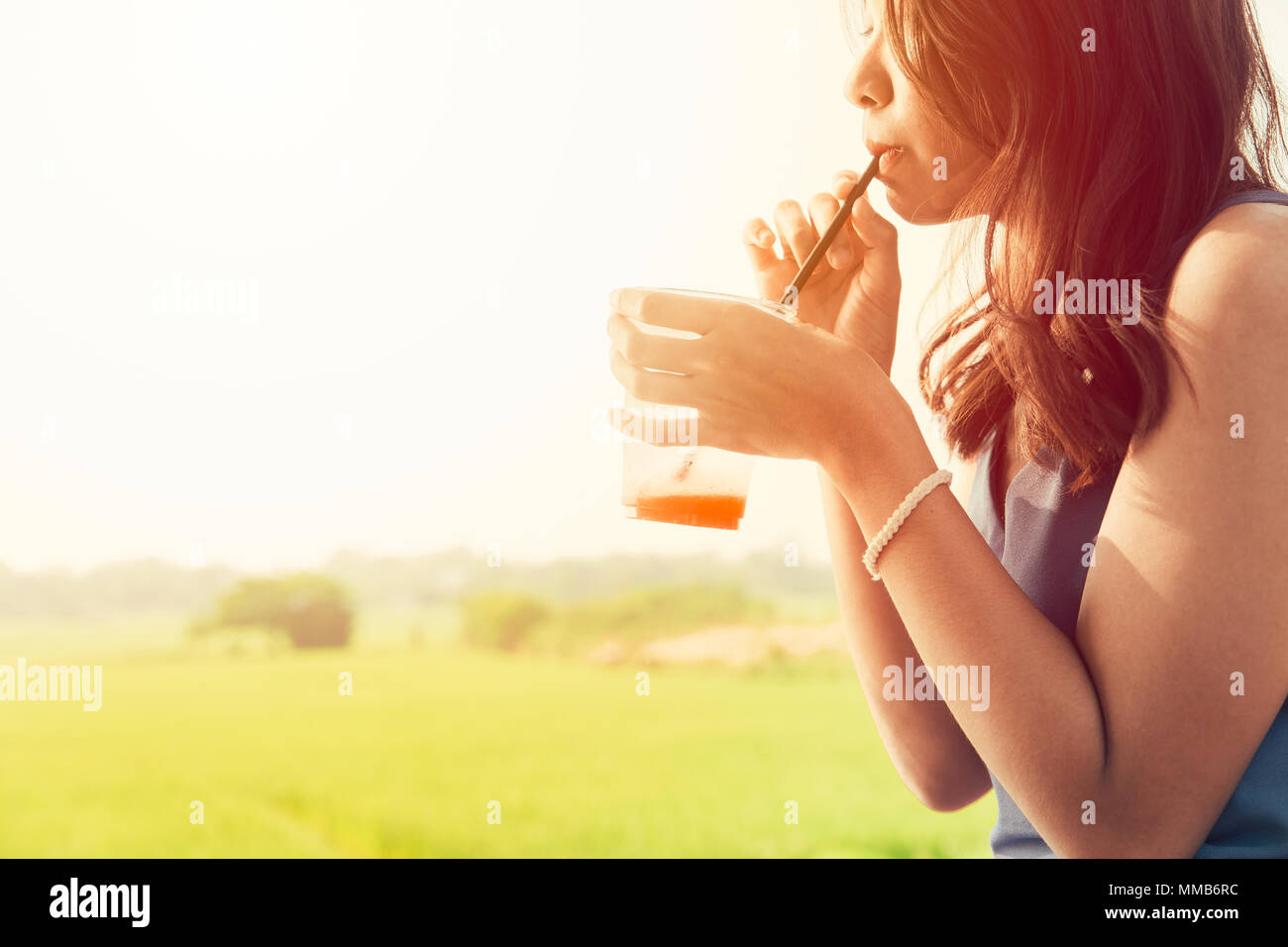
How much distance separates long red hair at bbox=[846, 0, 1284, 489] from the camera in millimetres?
676

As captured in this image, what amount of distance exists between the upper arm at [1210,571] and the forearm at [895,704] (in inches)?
11.4

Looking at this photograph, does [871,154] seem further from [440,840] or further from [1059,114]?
[440,840]

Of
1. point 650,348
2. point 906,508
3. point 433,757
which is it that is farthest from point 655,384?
point 433,757

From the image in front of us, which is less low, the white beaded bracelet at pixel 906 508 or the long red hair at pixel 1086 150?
the long red hair at pixel 1086 150

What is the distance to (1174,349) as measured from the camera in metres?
0.62

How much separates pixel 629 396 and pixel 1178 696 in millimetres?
475

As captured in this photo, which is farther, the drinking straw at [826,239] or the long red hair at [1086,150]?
the drinking straw at [826,239]

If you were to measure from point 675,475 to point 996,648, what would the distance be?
0.33 metres

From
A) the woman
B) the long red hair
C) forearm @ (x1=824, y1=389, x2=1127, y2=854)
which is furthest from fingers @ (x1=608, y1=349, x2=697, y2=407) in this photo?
the long red hair

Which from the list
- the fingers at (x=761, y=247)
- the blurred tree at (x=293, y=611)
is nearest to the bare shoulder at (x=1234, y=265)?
the fingers at (x=761, y=247)

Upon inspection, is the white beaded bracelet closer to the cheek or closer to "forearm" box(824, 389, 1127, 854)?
"forearm" box(824, 389, 1127, 854)

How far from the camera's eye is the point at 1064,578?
721 mm

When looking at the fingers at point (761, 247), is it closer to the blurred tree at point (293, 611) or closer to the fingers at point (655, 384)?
the fingers at point (655, 384)

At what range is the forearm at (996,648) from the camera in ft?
1.97
